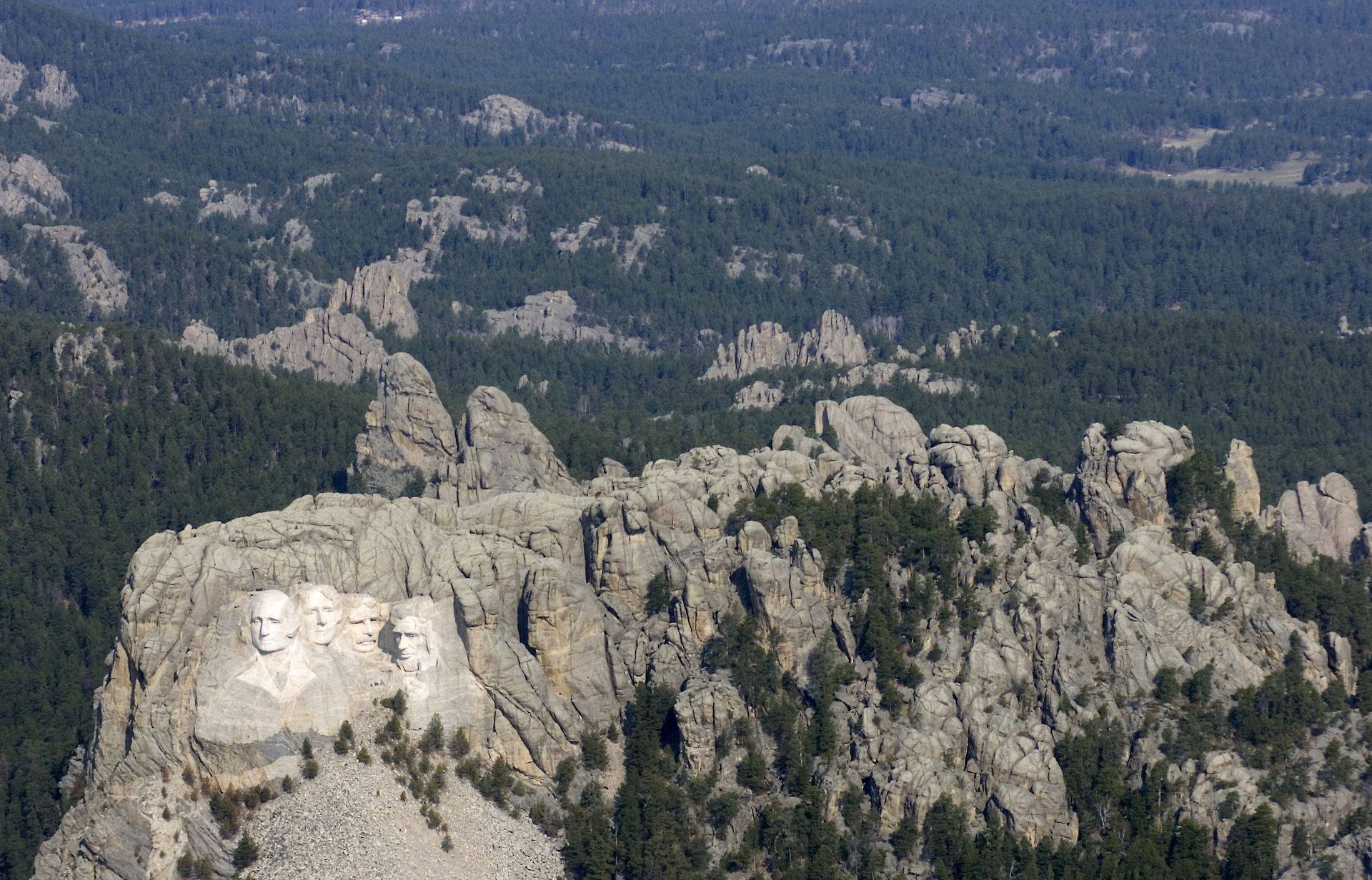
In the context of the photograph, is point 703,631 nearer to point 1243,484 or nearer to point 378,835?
point 378,835

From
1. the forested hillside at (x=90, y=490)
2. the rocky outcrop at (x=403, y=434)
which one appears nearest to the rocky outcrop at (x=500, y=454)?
the rocky outcrop at (x=403, y=434)

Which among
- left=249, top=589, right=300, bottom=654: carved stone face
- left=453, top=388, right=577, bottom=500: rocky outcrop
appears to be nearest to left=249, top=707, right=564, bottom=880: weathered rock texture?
left=249, top=589, right=300, bottom=654: carved stone face

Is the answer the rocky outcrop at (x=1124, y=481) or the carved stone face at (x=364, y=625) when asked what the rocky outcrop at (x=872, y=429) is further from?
the carved stone face at (x=364, y=625)

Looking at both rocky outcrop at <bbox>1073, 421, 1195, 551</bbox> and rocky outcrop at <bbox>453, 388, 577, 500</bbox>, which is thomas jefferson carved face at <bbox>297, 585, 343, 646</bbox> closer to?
rocky outcrop at <bbox>453, 388, 577, 500</bbox>

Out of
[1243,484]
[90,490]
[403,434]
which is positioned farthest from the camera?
[90,490]

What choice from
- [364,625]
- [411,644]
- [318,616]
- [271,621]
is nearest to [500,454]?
[364,625]
